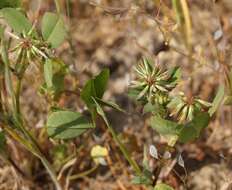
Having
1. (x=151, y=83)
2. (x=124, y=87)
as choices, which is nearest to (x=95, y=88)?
(x=151, y=83)

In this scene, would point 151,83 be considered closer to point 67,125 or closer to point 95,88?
point 95,88

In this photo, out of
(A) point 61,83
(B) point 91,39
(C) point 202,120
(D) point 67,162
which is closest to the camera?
(C) point 202,120

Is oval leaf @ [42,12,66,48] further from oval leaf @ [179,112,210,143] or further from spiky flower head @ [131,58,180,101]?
oval leaf @ [179,112,210,143]

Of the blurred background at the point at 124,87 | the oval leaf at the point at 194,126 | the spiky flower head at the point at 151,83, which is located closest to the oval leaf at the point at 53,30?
the blurred background at the point at 124,87

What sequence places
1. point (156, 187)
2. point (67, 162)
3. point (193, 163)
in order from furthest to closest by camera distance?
point (193, 163)
point (67, 162)
point (156, 187)

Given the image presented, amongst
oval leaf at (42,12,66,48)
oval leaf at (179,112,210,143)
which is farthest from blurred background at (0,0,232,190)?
oval leaf at (179,112,210,143)

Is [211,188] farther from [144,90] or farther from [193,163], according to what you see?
[144,90]

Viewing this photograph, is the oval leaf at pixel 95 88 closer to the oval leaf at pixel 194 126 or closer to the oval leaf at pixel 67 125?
the oval leaf at pixel 67 125

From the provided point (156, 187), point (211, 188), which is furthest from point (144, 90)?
point (211, 188)
